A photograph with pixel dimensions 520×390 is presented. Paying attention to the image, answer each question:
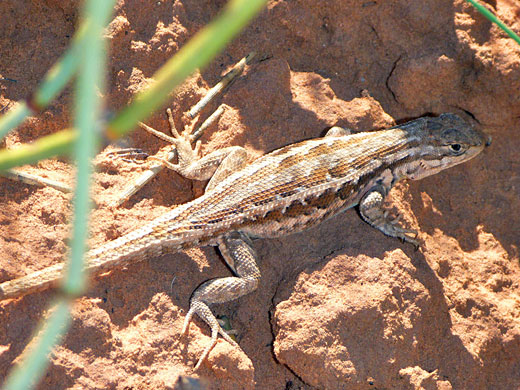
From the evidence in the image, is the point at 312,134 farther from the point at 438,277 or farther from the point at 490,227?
the point at 490,227

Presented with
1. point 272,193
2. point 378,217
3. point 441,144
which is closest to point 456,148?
point 441,144

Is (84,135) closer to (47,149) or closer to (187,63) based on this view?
(47,149)

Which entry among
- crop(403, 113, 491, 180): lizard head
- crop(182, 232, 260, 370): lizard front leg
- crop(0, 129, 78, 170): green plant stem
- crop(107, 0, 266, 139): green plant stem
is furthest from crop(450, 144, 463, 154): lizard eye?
crop(0, 129, 78, 170): green plant stem

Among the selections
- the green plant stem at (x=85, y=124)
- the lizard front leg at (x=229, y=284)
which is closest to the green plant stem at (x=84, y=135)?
the green plant stem at (x=85, y=124)

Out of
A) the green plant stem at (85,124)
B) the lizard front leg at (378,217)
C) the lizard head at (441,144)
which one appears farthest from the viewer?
the lizard head at (441,144)

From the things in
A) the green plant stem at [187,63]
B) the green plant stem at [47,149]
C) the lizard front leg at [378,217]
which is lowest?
the lizard front leg at [378,217]

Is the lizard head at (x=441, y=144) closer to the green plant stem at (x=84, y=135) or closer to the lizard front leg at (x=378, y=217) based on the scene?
the lizard front leg at (x=378, y=217)

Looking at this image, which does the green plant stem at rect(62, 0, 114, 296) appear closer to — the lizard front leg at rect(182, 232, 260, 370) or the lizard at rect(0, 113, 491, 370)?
the lizard at rect(0, 113, 491, 370)
